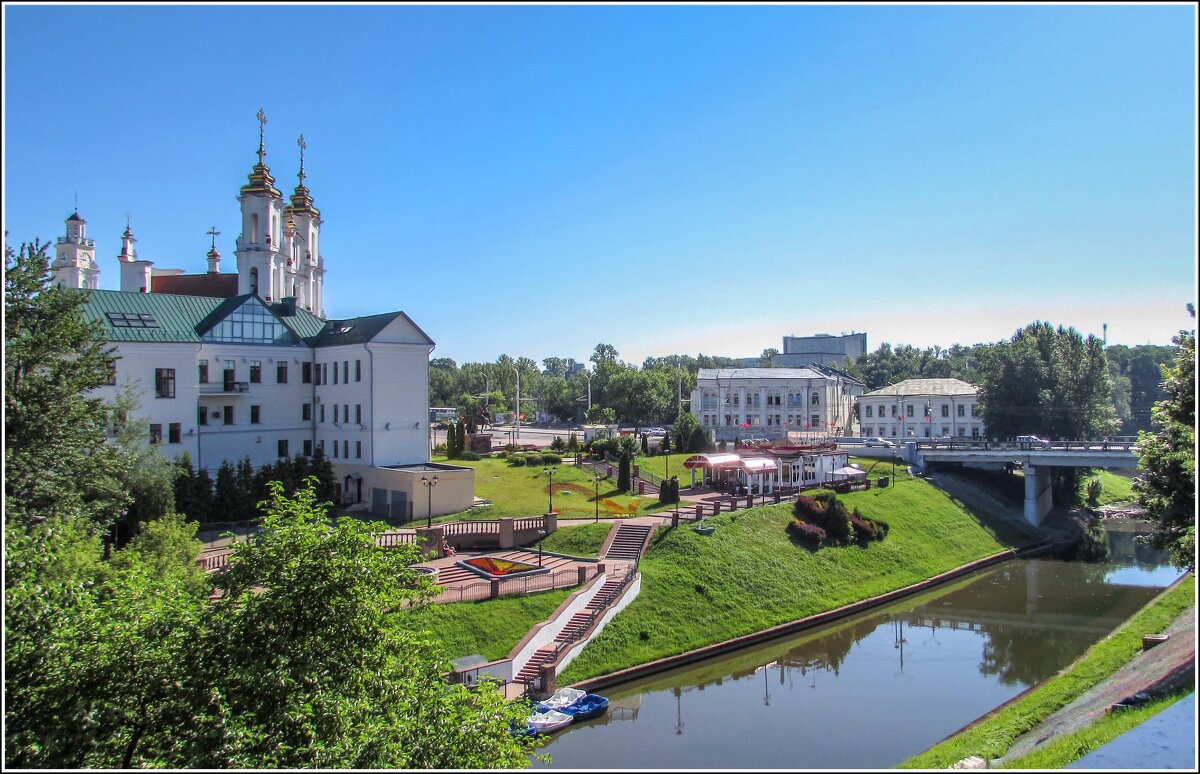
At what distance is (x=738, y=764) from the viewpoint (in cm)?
1930

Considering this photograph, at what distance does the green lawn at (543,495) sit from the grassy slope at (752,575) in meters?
5.22

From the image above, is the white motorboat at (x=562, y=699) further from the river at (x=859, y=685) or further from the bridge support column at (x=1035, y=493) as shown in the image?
the bridge support column at (x=1035, y=493)

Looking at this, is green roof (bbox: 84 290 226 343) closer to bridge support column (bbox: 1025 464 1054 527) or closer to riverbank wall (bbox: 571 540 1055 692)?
riverbank wall (bbox: 571 540 1055 692)

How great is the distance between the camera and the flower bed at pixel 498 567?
91.5 feet

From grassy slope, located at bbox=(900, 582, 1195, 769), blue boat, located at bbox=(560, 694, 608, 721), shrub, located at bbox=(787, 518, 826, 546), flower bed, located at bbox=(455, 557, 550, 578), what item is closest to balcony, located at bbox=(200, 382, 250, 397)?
flower bed, located at bbox=(455, 557, 550, 578)

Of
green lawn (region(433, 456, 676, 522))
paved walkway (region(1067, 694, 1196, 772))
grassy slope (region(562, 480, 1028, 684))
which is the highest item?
paved walkway (region(1067, 694, 1196, 772))

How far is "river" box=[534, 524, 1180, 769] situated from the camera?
2022cm

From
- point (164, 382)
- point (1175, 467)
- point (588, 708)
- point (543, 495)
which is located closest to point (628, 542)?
point (543, 495)

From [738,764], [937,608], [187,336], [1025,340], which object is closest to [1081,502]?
[1025,340]

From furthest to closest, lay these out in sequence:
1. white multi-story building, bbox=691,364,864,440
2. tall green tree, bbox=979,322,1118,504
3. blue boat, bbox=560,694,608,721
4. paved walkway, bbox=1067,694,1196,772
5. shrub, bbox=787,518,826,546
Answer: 1. white multi-story building, bbox=691,364,864,440
2. tall green tree, bbox=979,322,1118,504
3. shrub, bbox=787,518,826,546
4. blue boat, bbox=560,694,608,721
5. paved walkway, bbox=1067,694,1196,772

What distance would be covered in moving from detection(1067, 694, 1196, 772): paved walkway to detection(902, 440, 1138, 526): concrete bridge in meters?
40.5

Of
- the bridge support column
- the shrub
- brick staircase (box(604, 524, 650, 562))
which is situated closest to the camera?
brick staircase (box(604, 524, 650, 562))

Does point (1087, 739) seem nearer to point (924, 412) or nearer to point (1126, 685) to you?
point (1126, 685)

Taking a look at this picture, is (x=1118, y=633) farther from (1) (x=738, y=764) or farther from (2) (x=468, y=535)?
(2) (x=468, y=535)
